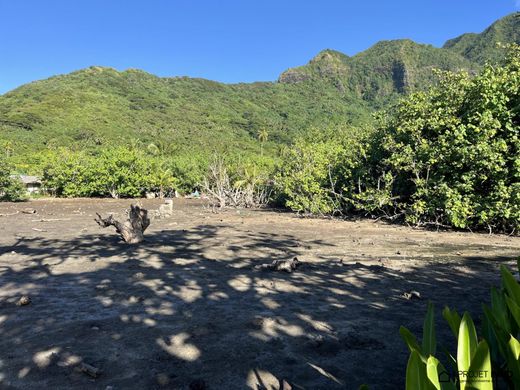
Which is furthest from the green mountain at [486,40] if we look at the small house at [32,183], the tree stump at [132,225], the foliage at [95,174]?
the tree stump at [132,225]

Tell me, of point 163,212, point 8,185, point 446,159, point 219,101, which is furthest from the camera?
point 219,101

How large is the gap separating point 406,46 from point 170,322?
19146 cm

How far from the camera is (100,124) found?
80875 mm

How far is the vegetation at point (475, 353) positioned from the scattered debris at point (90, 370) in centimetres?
216

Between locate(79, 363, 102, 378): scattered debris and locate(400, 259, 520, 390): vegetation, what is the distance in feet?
7.08

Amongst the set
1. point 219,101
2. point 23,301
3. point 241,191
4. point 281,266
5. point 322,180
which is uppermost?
point 219,101

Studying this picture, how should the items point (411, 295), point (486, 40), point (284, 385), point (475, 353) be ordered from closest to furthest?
point (475, 353) → point (284, 385) → point (411, 295) → point (486, 40)

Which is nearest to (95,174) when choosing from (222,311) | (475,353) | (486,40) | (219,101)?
(222,311)

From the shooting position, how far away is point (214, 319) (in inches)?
150

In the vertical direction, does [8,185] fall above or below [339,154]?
below

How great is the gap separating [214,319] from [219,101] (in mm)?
133797

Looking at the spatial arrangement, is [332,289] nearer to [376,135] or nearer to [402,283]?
[402,283]

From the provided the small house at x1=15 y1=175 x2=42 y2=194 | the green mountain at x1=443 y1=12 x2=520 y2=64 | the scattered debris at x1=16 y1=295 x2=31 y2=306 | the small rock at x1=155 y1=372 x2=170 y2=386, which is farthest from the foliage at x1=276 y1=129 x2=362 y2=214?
the green mountain at x1=443 y1=12 x2=520 y2=64

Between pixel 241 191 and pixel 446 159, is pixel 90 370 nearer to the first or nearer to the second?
pixel 446 159
